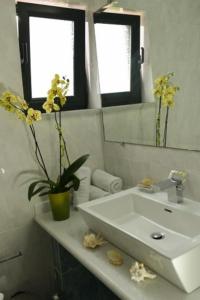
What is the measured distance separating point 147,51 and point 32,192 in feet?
3.26

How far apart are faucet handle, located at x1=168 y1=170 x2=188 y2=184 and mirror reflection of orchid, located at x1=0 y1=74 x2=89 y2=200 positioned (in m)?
0.51

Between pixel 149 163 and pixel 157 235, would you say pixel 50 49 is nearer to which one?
pixel 149 163

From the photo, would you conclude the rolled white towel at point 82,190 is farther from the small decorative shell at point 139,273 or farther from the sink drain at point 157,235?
the small decorative shell at point 139,273

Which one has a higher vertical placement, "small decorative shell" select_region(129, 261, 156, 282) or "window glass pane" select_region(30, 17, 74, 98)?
"window glass pane" select_region(30, 17, 74, 98)

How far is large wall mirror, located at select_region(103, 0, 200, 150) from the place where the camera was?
4.00 ft

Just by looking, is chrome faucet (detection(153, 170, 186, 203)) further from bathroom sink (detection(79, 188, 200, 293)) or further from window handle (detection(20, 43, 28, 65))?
window handle (detection(20, 43, 28, 65))

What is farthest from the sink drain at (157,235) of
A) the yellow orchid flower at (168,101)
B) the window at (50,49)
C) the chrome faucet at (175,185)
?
the window at (50,49)

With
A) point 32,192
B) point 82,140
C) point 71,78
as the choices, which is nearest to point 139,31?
point 71,78

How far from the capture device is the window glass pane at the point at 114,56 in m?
1.67

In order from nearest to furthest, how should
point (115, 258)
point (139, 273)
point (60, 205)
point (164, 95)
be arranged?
point (139, 273)
point (115, 258)
point (164, 95)
point (60, 205)

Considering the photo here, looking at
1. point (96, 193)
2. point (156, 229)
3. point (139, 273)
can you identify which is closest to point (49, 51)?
point (96, 193)

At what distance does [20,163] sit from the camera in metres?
1.57

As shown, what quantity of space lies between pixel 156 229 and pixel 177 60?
0.81 m

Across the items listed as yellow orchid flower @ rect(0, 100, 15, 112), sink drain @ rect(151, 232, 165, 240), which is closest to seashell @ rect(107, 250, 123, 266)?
sink drain @ rect(151, 232, 165, 240)
